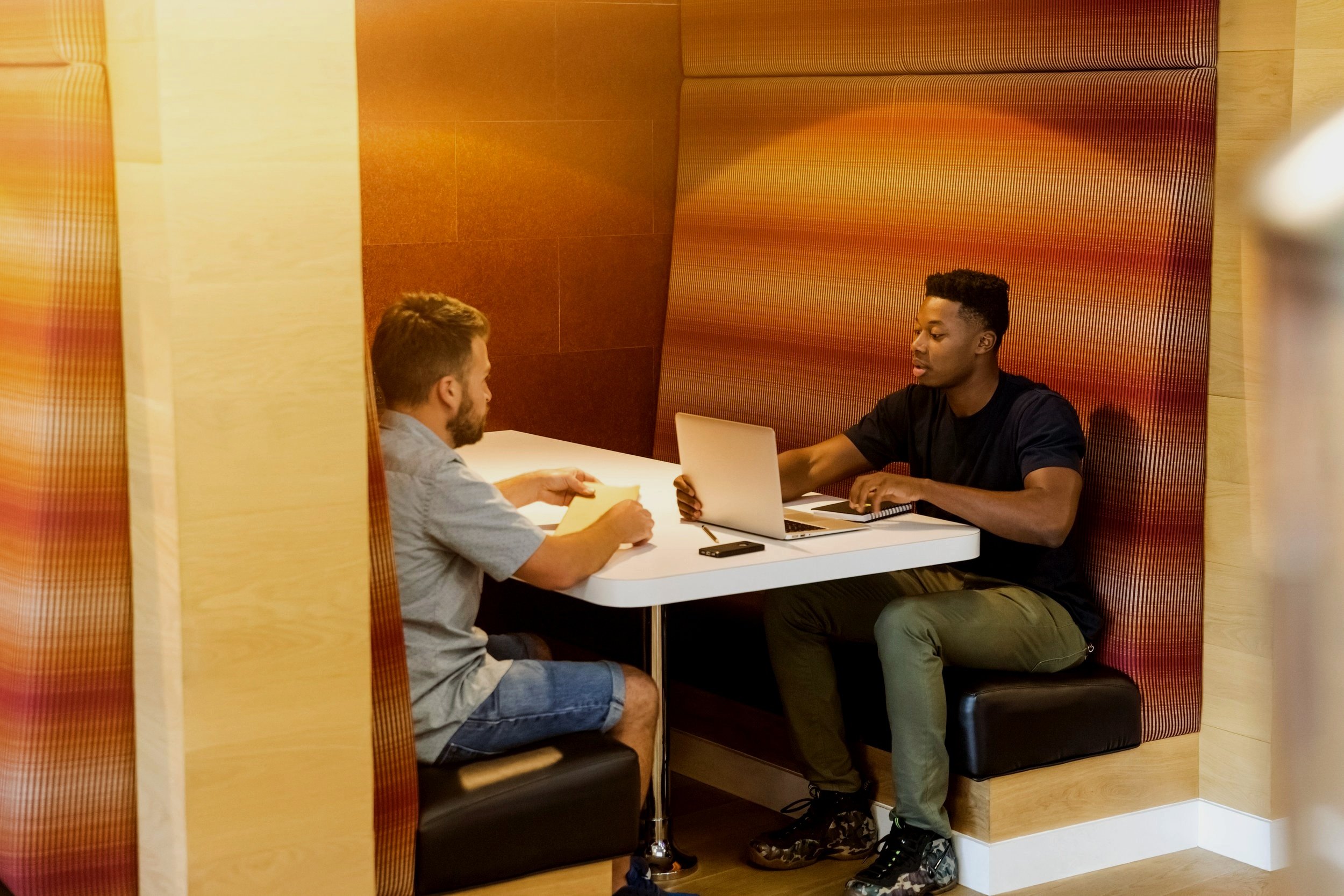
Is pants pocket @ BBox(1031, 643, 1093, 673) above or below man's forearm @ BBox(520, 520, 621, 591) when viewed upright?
below

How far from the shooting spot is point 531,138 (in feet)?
14.2

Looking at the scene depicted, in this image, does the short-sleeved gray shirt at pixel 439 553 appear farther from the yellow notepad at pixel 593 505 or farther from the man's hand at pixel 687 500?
the man's hand at pixel 687 500

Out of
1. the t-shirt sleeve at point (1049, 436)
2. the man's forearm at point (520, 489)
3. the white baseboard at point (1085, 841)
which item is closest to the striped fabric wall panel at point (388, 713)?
the man's forearm at point (520, 489)

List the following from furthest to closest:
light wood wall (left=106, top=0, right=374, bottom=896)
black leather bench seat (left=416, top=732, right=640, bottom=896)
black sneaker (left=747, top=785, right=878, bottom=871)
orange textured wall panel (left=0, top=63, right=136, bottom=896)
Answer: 1. black sneaker (left=747, top=785, right=878, bottom=871)
2. black leather bench seat (left=416, top=732, right=640, bottom=896)
3. orange textured wall panel (left=0, top=63, right=136, bottom=896)
4. light wood wall (left=106, top=0, right=374, bottom=896)

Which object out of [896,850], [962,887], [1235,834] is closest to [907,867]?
[896,850]

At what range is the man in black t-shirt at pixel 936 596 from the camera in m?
3.03

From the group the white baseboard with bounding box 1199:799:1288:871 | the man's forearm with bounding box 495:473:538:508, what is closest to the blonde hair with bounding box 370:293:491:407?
the man's forearm with bounding box 495:473:538:508

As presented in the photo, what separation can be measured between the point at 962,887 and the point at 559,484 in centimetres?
117

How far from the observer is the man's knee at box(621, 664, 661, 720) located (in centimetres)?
264

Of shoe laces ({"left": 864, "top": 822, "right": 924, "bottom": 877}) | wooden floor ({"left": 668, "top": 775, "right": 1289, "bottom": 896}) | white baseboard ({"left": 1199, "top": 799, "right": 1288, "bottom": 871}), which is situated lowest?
wooden floor ({"left": 668, "top": 775, "right": 1289, "bottom": 896})

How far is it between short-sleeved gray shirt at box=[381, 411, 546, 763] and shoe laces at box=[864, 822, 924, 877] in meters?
1.01

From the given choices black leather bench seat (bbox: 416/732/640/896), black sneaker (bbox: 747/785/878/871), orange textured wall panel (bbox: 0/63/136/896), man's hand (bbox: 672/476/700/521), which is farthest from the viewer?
black sneaker (bbox: 747/785/878/871)

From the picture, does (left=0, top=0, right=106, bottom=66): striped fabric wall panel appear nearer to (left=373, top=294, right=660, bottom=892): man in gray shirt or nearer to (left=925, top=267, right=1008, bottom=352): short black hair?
(left=373, top=294, right=660, bottom=892): man in gray shirt

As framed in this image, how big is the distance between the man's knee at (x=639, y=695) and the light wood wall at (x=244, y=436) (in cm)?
62
